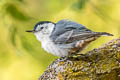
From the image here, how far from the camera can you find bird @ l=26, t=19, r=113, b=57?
3269 millimetres

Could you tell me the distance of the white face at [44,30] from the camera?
366 cm

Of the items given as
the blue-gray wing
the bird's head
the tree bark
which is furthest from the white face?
the tree bark

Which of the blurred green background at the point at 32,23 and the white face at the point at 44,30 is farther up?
the blurred green background at the point at 32,23

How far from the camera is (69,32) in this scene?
339cm

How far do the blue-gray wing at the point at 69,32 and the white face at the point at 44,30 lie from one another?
0.11m

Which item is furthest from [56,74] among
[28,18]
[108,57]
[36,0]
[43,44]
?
[36,0]

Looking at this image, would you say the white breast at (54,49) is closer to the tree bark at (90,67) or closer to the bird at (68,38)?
the bird at (68,38)

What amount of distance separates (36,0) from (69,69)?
2.28 m

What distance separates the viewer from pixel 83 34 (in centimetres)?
326

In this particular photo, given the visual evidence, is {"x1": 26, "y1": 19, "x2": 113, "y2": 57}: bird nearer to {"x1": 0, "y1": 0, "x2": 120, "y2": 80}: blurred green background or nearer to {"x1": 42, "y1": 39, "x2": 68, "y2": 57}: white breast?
{"x1": 42, "y1": 39, "x2": 68, "y2": 57}: white breast

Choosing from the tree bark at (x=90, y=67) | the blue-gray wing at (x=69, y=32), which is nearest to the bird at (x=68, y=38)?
the blue-gray wing at (x=69, y=32)

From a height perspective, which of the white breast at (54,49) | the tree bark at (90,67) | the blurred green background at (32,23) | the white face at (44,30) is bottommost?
the tree bark at (90,67)

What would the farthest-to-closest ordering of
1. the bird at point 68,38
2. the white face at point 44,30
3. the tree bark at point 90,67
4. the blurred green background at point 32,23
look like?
1. the blurred green background at point 32,23
2. the white face at point 44,30
3. the bird at point 68,38
4. the tree bark at point 90,67

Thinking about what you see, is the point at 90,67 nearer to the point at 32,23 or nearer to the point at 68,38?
the point at 68,38
